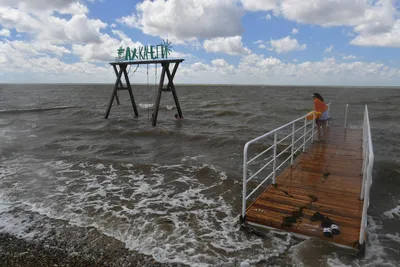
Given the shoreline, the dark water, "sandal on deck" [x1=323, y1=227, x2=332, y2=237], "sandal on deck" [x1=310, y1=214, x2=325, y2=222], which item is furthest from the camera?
"sandal on deck" [x1=310, y1=214, x2=325, y2=222]

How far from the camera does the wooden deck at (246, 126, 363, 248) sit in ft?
14.5

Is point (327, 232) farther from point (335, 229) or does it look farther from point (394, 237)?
point (394, 237)

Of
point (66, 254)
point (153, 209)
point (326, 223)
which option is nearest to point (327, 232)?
point (326, 223)

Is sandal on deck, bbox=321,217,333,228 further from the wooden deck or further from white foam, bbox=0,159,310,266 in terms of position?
white foam, bbox=0,159,310,266

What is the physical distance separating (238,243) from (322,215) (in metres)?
1.50

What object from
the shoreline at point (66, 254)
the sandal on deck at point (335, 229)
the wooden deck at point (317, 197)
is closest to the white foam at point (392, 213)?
the wooden deck at point (317, 197)

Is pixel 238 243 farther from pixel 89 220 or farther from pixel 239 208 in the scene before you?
pixel 89 220

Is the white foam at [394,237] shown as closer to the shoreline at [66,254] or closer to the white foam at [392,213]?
the white foam at [392,213]

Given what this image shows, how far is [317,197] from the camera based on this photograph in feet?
17.6

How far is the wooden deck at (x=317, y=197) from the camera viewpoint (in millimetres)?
4426

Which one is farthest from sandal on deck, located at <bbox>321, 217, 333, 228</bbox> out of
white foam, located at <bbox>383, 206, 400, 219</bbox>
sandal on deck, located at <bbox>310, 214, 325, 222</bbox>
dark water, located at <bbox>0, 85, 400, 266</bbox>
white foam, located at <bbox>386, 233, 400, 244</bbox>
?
white foam, located at <bbox>383, 206, 400, 219</bbox>

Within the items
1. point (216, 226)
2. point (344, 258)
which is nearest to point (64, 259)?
point (216, 226)

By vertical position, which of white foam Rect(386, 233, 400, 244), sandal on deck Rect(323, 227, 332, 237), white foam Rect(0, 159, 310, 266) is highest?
sandal on deck Rect(323, 227, 332, 237)

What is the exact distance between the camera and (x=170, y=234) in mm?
4930
